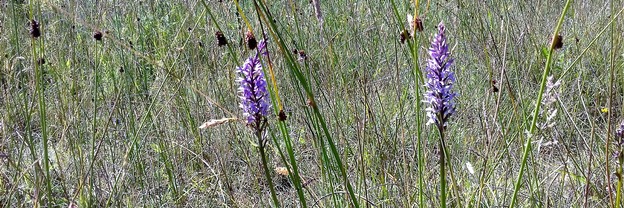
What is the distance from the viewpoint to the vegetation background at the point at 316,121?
1.61 metres

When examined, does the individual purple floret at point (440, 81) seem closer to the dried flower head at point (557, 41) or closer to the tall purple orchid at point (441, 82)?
the tall purple orchid at point (441, 82)

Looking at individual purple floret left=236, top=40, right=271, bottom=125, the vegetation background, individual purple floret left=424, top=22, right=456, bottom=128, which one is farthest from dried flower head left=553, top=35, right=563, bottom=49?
individual purple floret left=236, top=40, right=271, bottom=125

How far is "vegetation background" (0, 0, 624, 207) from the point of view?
1.61m

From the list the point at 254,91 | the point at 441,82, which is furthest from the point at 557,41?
the point at 254,91

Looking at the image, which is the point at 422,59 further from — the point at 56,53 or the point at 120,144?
the point at 56,53

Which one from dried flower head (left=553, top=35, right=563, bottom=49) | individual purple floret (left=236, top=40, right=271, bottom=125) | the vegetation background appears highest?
dried flower head (left=553, top=35, right=563, bottom=49)

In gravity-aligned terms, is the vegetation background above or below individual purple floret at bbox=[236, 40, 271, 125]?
below

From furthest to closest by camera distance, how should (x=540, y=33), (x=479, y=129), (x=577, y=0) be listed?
1. (x=577, y=0)
2. (x=540, y=33)
3. (x=479, y=129)

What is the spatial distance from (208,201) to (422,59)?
0.97m

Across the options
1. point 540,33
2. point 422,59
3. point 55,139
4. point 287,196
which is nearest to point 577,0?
point 540,33

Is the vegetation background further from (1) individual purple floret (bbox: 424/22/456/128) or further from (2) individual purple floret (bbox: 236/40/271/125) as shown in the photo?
(1) individual purple floret (bbox: 424/22/456/128)

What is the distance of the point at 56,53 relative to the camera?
10.7 feet

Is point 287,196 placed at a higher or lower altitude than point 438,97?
lower

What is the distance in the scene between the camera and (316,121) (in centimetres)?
124
